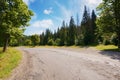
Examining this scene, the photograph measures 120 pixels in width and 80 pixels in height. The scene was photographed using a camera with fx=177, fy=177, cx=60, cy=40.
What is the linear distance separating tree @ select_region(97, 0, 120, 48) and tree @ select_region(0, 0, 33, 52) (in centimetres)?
1267

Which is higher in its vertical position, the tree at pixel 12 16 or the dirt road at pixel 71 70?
the tree at pixel 12 16

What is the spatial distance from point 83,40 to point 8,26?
117ft

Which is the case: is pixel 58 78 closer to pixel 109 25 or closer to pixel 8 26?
pixel 8 26

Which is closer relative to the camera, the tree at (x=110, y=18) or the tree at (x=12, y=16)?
the tree at (x=12, y=16)

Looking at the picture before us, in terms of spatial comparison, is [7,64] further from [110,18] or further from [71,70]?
[110,18]

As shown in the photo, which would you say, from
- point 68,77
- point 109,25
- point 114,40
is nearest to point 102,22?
point 109,25

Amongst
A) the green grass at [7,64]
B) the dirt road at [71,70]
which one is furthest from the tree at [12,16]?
the dirt road at [71,70]

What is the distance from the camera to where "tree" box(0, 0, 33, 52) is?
77.7 ft

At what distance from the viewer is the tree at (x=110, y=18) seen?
29891mm

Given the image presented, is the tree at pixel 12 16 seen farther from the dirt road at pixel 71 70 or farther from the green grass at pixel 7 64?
the dirt road at pixel 71 70

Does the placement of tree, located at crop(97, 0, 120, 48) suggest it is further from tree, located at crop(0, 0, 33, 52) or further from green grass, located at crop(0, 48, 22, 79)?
green grass, located at crop(0, 48, 22, 79)

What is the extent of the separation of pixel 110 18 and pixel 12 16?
16118 millimetres

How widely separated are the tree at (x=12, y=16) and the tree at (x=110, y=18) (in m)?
12.7

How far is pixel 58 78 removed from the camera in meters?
9.93
